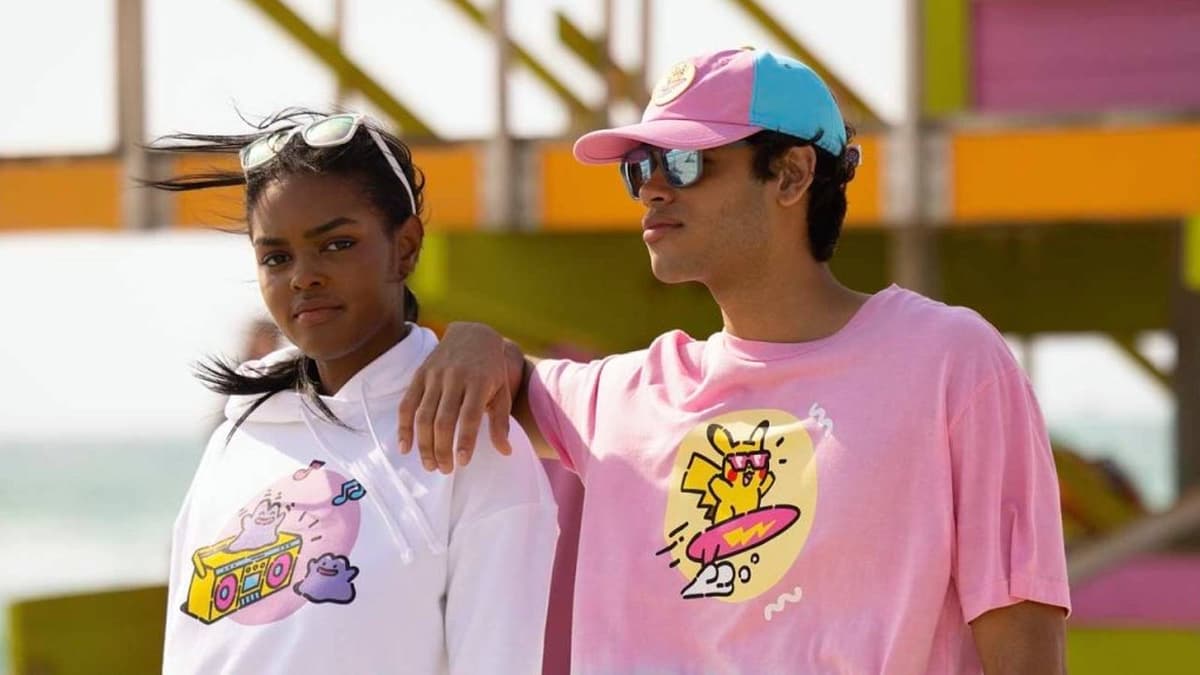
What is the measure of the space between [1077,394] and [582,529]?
43.2 m

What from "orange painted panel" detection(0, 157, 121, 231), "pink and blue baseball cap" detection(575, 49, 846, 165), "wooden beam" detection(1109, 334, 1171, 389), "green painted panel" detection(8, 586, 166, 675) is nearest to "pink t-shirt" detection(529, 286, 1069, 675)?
"pink and blue baseball cap" detection(575, 49, 846, 165)

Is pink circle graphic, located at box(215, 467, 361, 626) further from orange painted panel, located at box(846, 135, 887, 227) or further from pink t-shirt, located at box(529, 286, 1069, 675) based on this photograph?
orange painted panel, located at box(846, 135, 887, 227)

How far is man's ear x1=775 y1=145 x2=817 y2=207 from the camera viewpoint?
2734mm

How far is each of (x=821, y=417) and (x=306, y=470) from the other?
2.12 feet

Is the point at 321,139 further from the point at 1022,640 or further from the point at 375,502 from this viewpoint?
the point at 1022,640

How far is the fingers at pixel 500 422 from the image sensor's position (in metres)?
2.72

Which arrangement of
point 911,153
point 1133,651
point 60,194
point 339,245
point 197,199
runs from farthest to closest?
1. point 60,194
2. point 197,199
3. point 1133,651
4. point 911,153
5. point 339,245

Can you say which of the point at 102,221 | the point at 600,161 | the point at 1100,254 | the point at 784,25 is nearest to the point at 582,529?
the point at 600,161

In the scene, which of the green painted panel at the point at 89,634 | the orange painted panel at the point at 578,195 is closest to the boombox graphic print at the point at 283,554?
the green painted panel at the point at 89,634

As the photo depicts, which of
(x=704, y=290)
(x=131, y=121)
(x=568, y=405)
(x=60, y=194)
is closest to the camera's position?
(x=568, y=405)

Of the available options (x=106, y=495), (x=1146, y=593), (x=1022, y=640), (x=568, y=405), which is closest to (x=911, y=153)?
(x=1146, y=593)

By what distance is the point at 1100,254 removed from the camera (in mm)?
10391

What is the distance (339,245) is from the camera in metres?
2.75

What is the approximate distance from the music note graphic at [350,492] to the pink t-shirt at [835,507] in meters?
0.30
